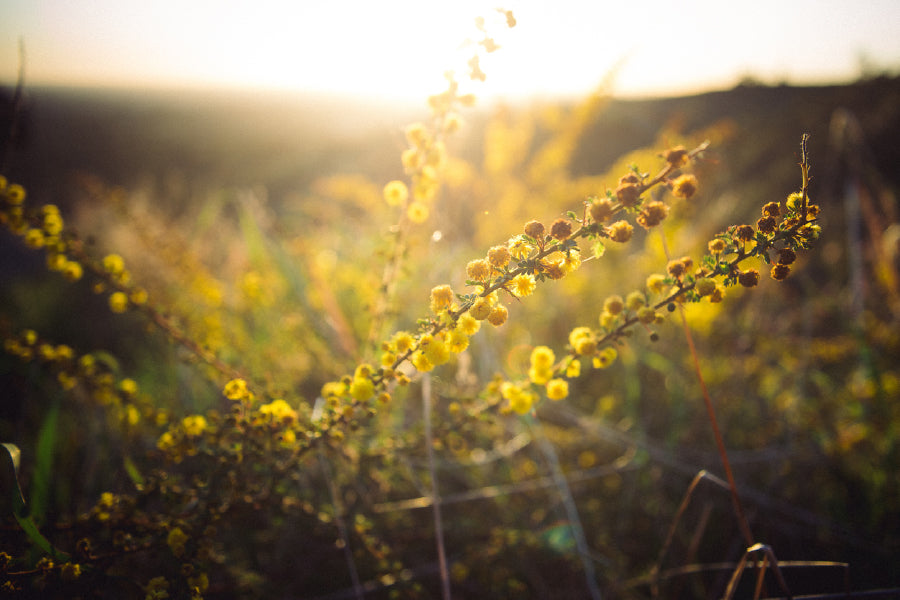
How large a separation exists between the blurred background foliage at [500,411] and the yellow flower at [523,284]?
0.17m

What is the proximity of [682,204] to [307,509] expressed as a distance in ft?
11.2

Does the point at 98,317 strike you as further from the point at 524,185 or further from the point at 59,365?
the point at 524,185

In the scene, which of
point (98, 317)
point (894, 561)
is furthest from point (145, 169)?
point (894, 561)

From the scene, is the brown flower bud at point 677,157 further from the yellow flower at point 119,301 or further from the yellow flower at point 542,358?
the yellow flower at point 119,301

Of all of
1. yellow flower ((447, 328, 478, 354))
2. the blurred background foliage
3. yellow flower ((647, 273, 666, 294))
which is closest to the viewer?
yellow flower ((447, 328, 478, 354))

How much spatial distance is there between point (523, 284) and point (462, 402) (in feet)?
1.68

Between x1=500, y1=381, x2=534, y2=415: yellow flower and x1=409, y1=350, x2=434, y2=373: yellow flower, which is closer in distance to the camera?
x1=409, y1=350, x2=434, y2=373: yellow flower

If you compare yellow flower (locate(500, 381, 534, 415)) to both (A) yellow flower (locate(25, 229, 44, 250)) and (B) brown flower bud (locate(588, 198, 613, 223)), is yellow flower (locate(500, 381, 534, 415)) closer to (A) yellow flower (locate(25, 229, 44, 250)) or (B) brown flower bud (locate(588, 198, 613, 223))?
(B) brown flower bud (locate(588, 198, 613, 223))

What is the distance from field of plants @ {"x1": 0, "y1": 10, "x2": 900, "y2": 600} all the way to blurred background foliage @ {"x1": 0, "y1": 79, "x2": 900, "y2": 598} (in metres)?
0.02

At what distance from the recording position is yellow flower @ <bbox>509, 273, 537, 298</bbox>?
0.96 metres

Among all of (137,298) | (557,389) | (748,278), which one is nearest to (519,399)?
(557,389)

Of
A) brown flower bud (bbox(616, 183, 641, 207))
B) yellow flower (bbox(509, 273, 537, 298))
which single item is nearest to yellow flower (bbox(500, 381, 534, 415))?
yellow flower (bbox(509, 273, 537, 298))

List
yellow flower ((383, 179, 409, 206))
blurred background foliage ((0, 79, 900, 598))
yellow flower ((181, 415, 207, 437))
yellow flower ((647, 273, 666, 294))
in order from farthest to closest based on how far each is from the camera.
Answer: blurred background foliage ((0, 79, 900, 598)) < yellow flower ((383, 179, 409, 206)) < yellow flower ((181, 415, 207, 437)) < yellow flower ((647, 273, 666, 294))

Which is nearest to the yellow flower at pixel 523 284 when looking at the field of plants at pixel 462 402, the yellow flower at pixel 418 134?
the field of plants at pixel 462 402
